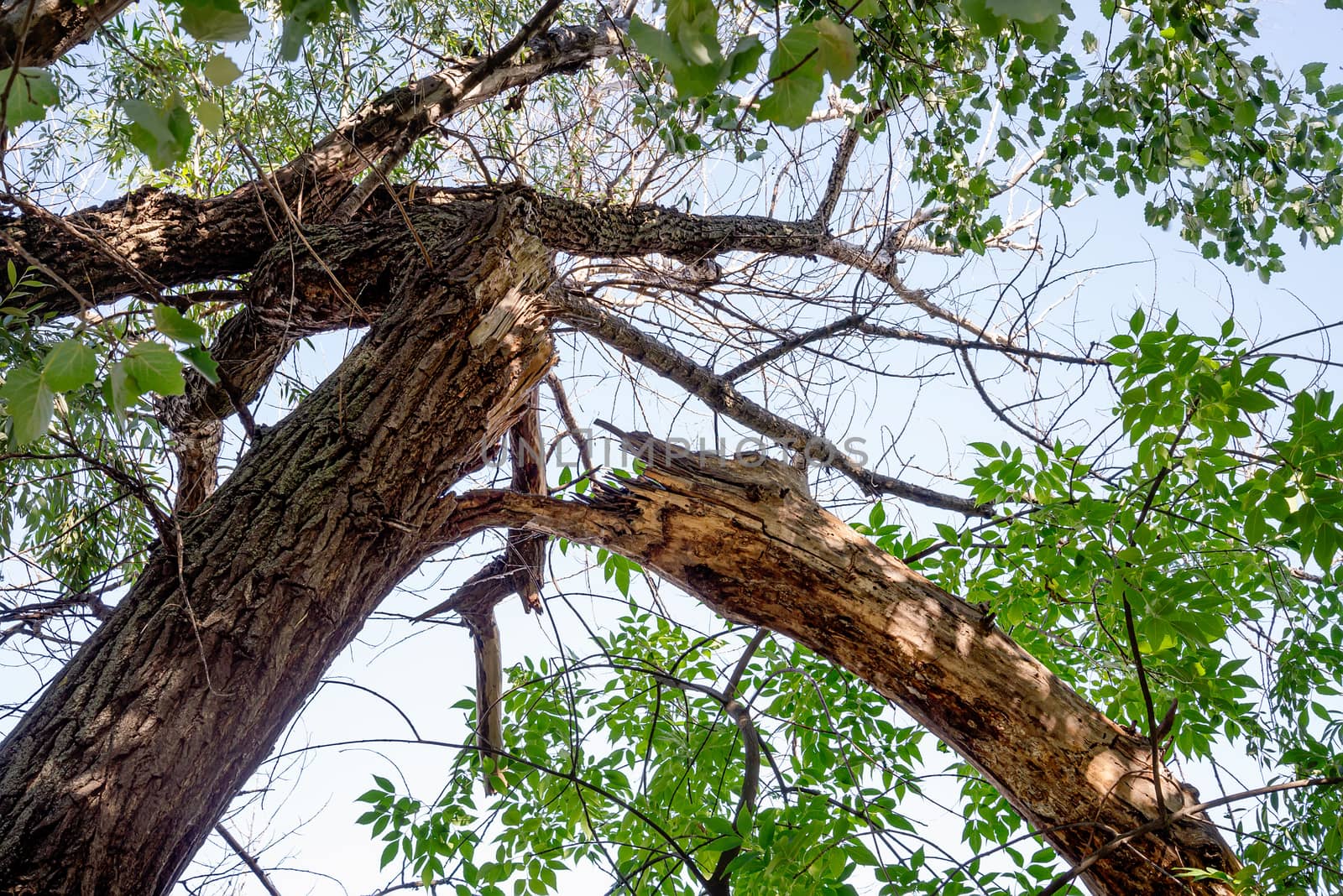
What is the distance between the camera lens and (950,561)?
2506 millimetres

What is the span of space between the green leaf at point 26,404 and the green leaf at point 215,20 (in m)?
0.40

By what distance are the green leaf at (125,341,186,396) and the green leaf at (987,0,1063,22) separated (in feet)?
2.88

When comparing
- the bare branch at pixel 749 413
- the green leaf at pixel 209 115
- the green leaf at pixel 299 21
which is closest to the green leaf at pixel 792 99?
the green leaf at pixel 299 21

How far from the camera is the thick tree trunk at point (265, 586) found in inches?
55.4

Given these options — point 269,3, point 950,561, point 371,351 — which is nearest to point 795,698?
point 950,561

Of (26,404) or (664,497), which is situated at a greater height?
(664,497)

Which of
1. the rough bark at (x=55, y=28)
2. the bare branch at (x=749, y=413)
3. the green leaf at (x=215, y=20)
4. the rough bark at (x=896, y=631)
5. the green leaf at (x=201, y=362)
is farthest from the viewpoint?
the bare branch at (x=749, y=413)

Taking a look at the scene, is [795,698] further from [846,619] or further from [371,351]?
[371,351]

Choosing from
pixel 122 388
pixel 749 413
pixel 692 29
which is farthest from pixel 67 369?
pixel 749 413

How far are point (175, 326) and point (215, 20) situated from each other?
0.32 meters

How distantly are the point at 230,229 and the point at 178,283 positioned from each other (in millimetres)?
248

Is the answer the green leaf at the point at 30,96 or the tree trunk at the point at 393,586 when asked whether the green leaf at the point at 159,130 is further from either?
the tree trunk at the point at 393,586

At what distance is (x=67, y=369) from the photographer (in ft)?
2.82

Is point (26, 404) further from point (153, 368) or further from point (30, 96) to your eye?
point (30, 96)
